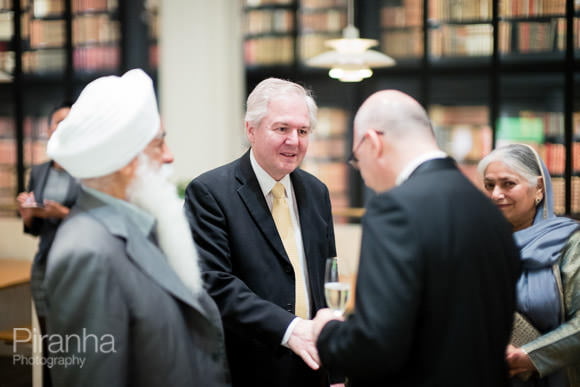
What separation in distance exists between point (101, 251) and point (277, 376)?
94cm

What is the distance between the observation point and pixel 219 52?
21.5ft

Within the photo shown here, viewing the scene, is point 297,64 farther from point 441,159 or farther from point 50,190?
point 441,159

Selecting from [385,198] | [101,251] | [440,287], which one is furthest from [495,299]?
[101,251]

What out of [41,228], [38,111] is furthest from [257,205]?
[38,111]

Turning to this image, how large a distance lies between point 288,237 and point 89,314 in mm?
928

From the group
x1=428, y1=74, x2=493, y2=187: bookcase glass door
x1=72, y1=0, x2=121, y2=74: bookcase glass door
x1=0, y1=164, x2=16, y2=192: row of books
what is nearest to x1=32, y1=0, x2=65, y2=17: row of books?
x1=72, y1=0, x2=121, y2=74: bookcase glass door

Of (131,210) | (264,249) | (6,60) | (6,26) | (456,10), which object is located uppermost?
(456,10)

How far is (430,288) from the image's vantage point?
4.58ft

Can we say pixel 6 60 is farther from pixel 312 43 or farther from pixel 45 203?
pixel 45 203

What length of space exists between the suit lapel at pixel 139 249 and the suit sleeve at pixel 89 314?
0.29 feet

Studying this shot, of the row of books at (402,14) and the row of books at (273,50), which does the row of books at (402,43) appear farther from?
the row of books at (273,50)

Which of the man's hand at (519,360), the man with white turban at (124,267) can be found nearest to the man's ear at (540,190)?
the man's hand at (519,360)

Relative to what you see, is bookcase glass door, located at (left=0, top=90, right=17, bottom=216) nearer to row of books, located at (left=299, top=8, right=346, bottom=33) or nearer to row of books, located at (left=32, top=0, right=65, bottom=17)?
row of books, located at (left=32, top=0, right=65, bottom=17)

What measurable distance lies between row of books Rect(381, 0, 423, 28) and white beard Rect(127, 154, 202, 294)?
Result: 20.4ft
